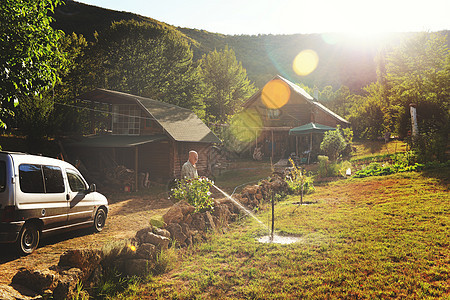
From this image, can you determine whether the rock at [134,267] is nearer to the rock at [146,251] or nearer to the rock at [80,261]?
the rock at [146,251]

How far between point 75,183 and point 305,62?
139 metres

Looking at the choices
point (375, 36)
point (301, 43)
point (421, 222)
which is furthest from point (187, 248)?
point (375, 36)

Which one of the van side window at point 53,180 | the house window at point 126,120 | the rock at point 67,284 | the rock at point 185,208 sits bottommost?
the rock at point 67,284

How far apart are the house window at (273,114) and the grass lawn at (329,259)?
25.3 metres

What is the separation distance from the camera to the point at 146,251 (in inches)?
221

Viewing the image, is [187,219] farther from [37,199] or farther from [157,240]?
[37,199]

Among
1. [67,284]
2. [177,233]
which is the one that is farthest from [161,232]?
[67,284]

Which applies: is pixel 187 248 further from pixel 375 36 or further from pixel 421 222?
pixel 375 36

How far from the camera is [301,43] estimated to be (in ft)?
449

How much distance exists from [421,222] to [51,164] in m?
9.87

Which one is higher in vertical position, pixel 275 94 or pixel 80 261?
pixel 275 94

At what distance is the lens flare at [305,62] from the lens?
122 m

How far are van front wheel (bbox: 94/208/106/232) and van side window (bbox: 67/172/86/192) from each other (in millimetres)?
978

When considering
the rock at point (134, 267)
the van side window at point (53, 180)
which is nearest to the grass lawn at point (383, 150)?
the rock at point (134, 267)
